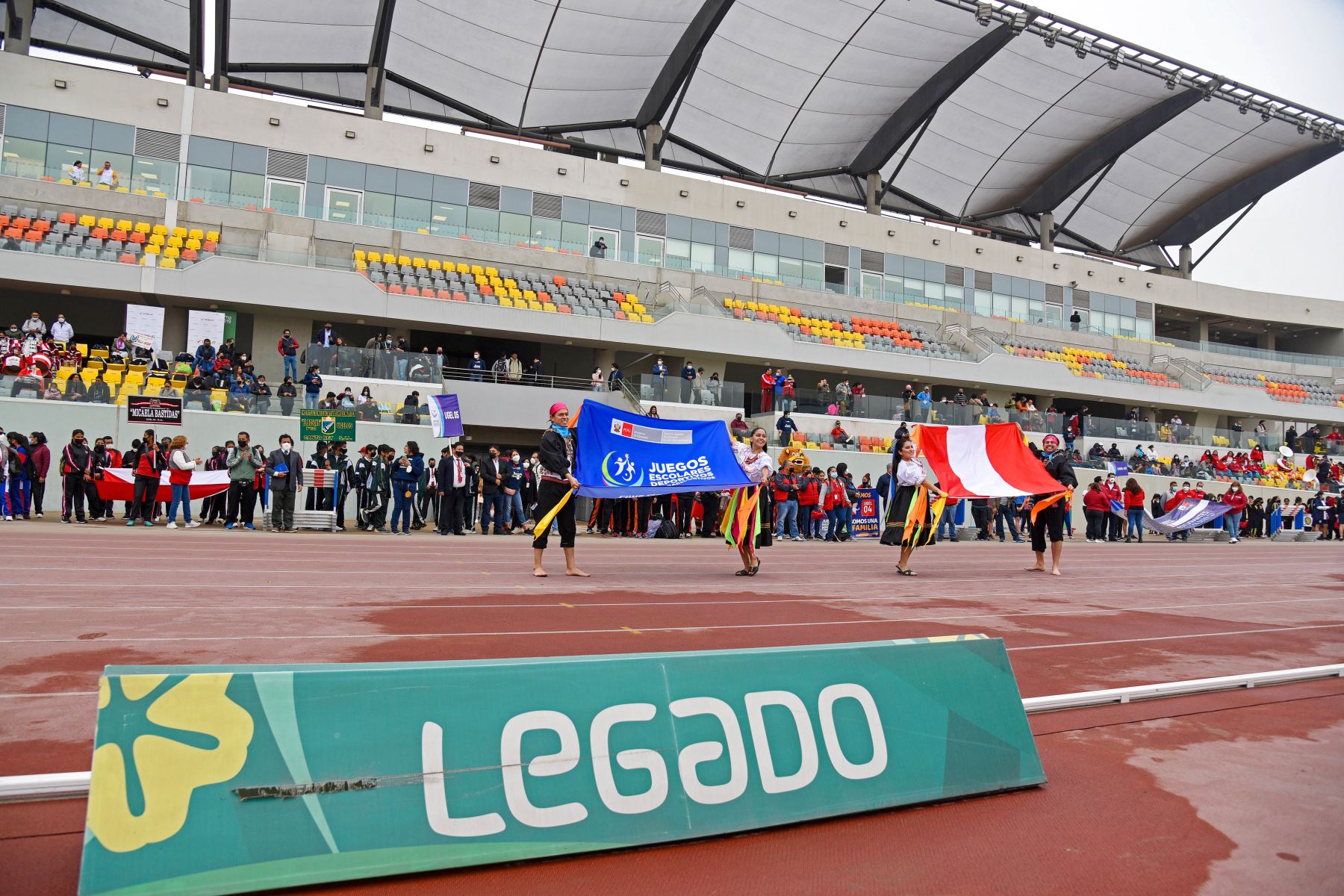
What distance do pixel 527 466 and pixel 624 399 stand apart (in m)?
8.77

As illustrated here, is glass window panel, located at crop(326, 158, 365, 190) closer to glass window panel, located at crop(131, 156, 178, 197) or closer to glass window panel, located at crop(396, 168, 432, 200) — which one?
glass window panel, located at crop(396, 168, 432, 200)

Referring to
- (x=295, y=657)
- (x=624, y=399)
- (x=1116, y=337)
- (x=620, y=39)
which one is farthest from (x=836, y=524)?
(x=1116, y=337)

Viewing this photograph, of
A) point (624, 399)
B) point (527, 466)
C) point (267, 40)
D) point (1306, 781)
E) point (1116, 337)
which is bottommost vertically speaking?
point (1306, 781)

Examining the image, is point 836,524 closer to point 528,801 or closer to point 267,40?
point 528,801

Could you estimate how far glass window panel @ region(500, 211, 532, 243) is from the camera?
3939 cm

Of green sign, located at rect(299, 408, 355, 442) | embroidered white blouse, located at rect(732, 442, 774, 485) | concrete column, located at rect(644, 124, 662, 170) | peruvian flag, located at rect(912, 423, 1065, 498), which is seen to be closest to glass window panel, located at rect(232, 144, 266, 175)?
concrete column, located at rect(644, 124, 662, 170)

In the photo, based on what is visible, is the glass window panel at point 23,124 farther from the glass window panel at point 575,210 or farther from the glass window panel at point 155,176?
the glass window panel at point 575,210

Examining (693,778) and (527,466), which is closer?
(693,778)

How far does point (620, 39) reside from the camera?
1620 inches

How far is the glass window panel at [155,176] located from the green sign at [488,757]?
37289 millimetres

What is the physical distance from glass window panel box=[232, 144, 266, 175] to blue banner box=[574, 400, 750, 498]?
28788 mm

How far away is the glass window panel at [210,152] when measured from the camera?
117 ft

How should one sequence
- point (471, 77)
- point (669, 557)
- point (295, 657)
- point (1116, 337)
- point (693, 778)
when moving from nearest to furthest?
point (693, 778), point (295, 657), point (669, 557), point (471, 77), point (1116, 337)

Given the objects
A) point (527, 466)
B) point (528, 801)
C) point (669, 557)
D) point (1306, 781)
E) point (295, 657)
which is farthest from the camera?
point (527, 466)
